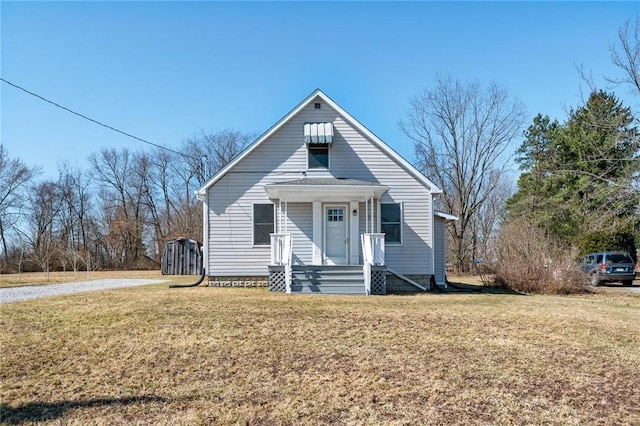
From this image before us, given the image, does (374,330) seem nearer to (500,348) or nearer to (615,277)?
(500,348)

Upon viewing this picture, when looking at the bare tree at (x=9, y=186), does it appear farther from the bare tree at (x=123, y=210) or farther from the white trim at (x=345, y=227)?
the white trim at (x=345, y=227)

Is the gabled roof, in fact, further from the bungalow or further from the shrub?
the shrub

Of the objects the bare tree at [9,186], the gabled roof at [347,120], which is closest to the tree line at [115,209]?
the bare tree at [9,186]

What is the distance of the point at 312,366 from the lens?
17.9 feet

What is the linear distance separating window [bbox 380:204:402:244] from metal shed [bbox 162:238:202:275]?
43.7ft

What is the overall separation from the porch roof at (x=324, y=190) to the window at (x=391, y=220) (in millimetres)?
781

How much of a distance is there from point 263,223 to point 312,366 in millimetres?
9244

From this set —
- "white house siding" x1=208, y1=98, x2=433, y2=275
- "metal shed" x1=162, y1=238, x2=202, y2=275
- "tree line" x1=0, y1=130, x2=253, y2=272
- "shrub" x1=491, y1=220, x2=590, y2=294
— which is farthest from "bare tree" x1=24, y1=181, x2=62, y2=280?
"shrub" x1=491, y1=220, x2=590, y2=294

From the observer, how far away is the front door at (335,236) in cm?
1417

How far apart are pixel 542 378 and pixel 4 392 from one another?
623 centimetres

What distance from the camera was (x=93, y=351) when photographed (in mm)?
6035

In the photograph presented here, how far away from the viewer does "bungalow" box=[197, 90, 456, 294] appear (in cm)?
1415

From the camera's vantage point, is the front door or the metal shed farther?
the metal shed

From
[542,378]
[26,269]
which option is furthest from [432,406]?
[26,269]
